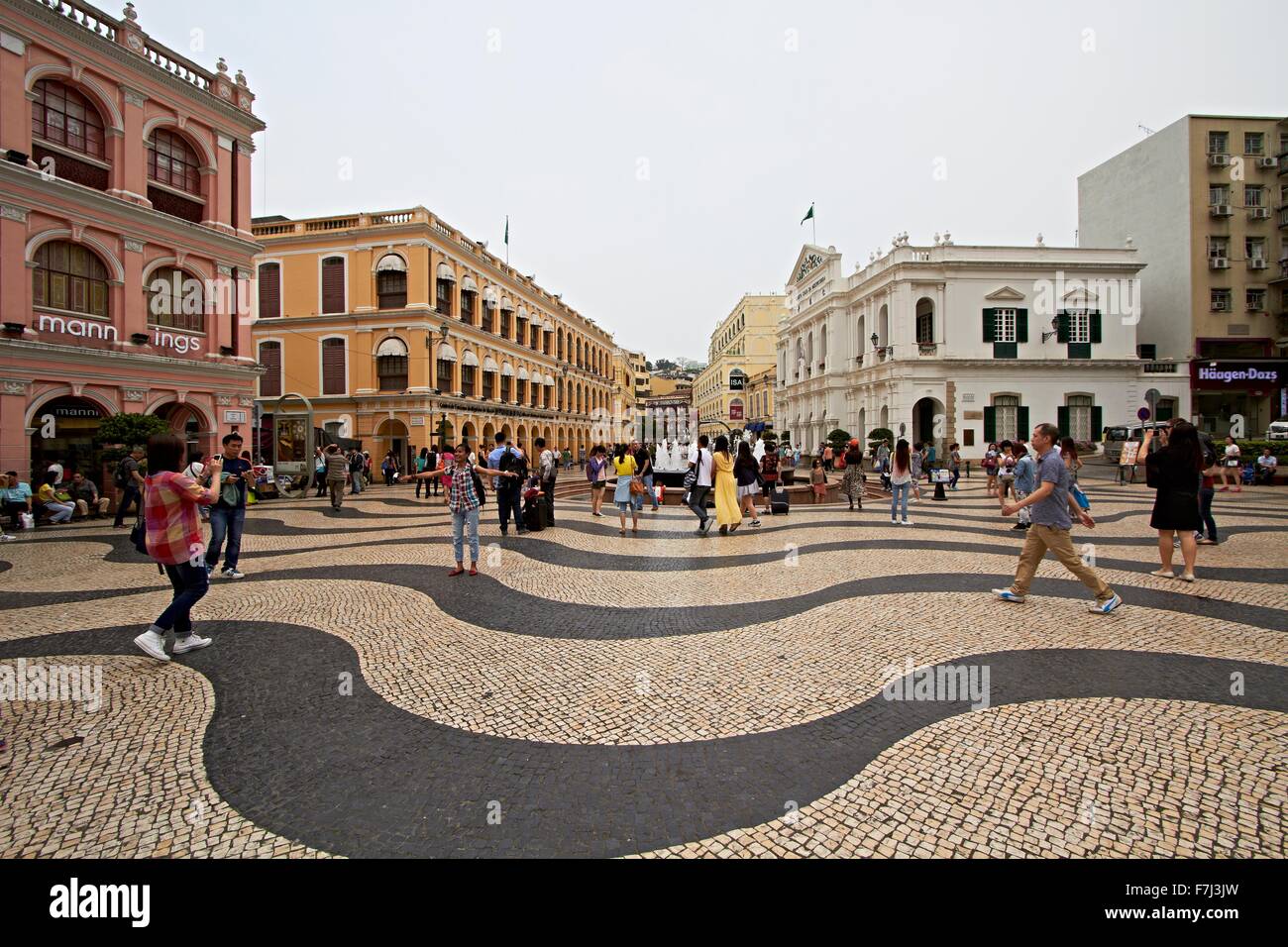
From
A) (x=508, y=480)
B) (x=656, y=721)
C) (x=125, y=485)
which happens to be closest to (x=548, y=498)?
(x=508, y=480)

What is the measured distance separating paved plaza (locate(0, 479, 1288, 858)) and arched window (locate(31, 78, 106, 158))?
1588cm

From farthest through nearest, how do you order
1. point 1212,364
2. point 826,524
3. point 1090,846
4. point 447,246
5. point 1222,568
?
1. point 1212,364
2. point 447,246
3. point 826,524
4. point 1222,568
5. point 1090,846

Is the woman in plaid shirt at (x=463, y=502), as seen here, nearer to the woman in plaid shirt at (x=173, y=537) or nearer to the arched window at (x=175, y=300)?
the woman in plaid shirt at (x=173, y=537)

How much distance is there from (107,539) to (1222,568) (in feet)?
63.2

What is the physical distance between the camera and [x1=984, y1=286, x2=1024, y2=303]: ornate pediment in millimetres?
34094

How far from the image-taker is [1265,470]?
819 inches

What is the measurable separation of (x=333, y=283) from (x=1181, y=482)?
3419cm

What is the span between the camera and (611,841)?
2.46 meters

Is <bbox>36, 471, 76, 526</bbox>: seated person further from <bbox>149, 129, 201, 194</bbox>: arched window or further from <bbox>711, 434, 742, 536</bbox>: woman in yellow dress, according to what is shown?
<bbox>711, 434, 742, 536</bbox>: woman in yellow dress

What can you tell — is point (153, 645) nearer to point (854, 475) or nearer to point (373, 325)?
point (854, 475)
